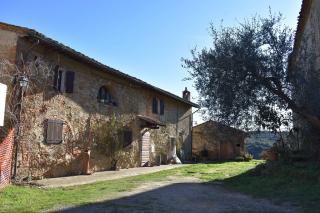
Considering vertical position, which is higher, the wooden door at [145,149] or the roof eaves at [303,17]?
the roof eaves at [303,17]

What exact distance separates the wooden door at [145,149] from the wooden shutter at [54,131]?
295 inches

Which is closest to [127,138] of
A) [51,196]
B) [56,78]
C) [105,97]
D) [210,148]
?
[105,97]

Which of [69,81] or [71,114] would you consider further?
[71,114]

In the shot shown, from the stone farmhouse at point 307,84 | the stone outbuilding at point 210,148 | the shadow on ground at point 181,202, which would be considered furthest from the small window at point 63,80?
the stone outbuilding at point 210,148

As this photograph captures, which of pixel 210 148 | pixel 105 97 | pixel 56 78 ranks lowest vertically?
pixel 210 148

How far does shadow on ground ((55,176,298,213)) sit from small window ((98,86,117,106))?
23.9ft

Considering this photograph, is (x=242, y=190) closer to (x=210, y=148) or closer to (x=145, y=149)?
(x=145, y=149)

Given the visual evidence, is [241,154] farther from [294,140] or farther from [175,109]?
[294,140]

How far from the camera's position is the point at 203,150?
31297mm

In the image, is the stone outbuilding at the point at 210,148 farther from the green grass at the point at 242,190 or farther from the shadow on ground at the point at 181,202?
the shadow on ground at the point at 181,202

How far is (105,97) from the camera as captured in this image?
19219 millimetres

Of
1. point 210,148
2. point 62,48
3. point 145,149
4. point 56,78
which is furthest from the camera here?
point 210,148

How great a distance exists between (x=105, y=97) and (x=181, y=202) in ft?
34.6

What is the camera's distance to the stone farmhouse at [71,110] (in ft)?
44.5
